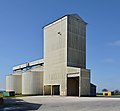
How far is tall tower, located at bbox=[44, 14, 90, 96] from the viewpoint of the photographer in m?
66.2

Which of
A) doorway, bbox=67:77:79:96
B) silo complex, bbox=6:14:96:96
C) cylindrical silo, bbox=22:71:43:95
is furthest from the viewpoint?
cylindrical silo, bbox=22:71:43:95

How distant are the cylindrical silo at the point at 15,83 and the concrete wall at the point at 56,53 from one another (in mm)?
18918

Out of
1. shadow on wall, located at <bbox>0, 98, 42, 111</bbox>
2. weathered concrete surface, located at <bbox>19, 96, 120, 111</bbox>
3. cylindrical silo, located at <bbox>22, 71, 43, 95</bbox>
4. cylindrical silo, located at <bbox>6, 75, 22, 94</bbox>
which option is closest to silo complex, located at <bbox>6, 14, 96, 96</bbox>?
cylindrical silo, located at <bbox>22, 71, 43, 95</bbox>

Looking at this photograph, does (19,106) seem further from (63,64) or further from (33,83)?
(33,83)

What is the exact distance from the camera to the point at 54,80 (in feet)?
232

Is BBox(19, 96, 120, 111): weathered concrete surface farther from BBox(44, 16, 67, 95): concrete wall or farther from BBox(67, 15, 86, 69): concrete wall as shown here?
BBox(67, 15, 86, 69): concrete wall

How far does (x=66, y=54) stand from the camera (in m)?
66.4

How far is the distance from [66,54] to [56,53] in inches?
192

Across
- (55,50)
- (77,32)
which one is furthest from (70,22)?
(55,50)

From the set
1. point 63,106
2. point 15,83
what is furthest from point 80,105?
point 15,83

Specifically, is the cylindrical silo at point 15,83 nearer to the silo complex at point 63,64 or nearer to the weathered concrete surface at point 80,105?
A: the silo complex at point 63,64

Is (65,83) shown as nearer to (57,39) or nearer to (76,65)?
(76,65)

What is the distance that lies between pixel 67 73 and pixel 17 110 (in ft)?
146

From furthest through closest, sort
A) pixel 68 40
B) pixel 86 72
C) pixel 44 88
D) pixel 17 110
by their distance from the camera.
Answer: pixel 44 88
pixel 68 40
pixel 86 72
pixel 17 110
